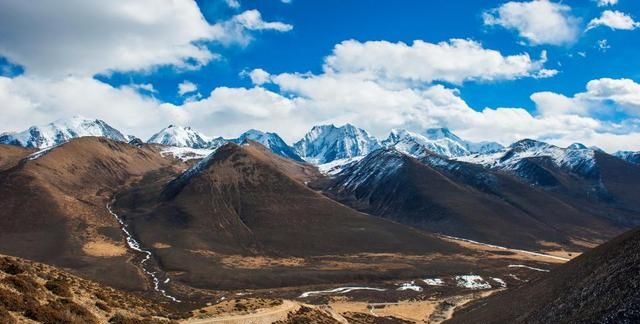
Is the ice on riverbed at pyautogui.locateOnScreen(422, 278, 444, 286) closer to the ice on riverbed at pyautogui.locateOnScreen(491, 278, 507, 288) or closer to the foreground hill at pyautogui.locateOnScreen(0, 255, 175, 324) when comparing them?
the ice on riverbed at pyautogui.locateOnScreen(491, 278, 507, 288)

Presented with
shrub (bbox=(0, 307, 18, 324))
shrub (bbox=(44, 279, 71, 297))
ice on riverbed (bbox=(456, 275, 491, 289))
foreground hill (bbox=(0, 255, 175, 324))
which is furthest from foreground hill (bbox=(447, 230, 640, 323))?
ice on riverbed (bbox=(456, 275, 491, 289))

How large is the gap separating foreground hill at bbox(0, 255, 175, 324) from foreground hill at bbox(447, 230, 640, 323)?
34139 mm

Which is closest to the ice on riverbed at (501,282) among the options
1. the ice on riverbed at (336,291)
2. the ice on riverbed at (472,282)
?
the ice on riverbed at (472,282)

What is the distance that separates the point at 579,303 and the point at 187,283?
122814mm

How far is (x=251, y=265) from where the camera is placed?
185000mm

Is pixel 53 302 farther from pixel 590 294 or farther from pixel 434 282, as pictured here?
pixel 434 282

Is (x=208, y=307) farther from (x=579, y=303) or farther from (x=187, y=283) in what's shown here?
(x=187, y=283)

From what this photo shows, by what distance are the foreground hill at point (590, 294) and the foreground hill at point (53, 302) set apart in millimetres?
34139

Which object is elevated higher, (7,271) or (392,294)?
(7,271)

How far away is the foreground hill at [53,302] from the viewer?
33625mm

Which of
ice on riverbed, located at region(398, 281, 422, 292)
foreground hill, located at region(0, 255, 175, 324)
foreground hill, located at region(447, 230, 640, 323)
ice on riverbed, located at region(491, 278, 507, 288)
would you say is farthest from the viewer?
ice on riverbed, located at region(491, 278, 507, 288)

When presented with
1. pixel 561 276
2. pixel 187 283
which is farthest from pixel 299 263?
pixel 561 276

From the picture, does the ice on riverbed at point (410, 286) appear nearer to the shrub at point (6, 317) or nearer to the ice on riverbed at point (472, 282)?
the ice on riverbed at point (472, 282)

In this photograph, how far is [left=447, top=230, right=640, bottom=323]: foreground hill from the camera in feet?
128
